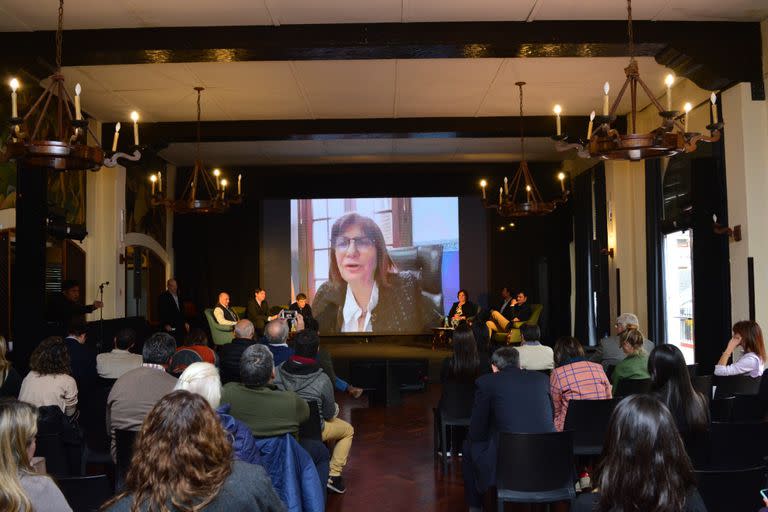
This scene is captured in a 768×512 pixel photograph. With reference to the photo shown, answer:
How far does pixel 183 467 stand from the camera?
194 centimetres

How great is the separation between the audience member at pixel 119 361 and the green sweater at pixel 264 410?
2687 mm

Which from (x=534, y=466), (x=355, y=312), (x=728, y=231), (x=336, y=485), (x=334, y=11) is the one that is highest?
(x=334, y=11)

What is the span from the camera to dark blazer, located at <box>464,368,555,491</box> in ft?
14.1

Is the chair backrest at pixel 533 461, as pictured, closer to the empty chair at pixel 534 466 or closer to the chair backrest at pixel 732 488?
the empty chair at pixel 534 466

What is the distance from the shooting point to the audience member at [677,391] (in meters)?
3.68

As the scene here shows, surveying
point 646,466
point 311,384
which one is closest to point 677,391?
point 646,466

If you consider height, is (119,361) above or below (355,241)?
below

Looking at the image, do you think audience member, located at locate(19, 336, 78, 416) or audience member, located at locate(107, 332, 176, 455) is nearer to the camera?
audience member, located at locate(107, 332, 176, 455)

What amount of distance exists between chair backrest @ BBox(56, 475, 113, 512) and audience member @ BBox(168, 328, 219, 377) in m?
1.62

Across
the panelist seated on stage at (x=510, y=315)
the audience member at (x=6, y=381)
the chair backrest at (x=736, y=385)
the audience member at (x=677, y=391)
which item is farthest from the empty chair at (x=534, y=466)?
the panelist seated on stage at (x=510, y=315)

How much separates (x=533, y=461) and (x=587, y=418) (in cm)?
106

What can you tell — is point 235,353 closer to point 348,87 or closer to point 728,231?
point 348,87

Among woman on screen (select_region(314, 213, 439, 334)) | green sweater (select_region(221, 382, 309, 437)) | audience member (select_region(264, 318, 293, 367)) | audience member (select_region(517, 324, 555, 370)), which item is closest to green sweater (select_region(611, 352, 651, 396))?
audience member (select_region(517, 324, 555, 370))

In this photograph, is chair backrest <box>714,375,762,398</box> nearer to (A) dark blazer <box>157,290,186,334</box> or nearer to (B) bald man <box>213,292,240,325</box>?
(B) bald man <box>213,292,240,325</box>
